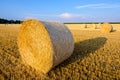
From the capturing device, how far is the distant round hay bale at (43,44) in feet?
18.5

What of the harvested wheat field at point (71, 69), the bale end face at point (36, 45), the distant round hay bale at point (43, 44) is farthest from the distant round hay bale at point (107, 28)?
the bale end face at point (36, 45)

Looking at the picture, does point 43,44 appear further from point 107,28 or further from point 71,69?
point 107,28

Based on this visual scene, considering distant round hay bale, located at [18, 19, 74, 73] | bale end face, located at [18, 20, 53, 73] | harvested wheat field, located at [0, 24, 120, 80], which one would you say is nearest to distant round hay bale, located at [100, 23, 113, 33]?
harvested wheat field, located at [0, 24, 120, 80]

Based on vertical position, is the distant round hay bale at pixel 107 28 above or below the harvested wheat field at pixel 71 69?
above

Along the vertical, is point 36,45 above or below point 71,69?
above

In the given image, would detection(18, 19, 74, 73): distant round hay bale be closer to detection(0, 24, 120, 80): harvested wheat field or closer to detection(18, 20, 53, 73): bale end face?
detection(18, 20, 53, 73): bale end face

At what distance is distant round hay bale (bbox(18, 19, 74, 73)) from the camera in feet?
18.5

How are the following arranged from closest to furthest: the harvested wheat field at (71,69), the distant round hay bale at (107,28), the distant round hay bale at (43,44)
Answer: the harvested wheat field at (71,69)
the distant round hay bale at (43,44)
the distant round hay bale at (107,28)

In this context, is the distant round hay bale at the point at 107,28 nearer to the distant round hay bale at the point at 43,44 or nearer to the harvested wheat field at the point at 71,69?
the harvested wheat field at the point at 71,69

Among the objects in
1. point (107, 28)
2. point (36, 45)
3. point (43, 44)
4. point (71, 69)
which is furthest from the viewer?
point (107, 28)

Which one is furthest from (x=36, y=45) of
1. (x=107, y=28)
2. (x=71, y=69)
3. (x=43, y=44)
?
(x=107, y=28)

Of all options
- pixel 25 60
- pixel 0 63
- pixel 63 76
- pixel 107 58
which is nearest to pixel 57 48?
pixel 63 76

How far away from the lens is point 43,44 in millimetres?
5941

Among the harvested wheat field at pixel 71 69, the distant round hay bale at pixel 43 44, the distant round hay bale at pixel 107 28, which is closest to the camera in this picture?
the harvested wheat field at pixel 71 69
